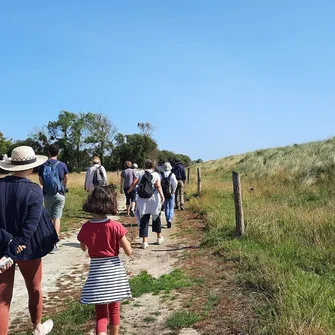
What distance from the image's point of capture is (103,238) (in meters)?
3.43

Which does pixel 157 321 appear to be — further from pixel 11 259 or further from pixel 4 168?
pixel 4 168

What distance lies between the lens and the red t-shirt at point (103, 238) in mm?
3420

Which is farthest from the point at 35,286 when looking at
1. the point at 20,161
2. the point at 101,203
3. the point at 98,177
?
the point at 98,177

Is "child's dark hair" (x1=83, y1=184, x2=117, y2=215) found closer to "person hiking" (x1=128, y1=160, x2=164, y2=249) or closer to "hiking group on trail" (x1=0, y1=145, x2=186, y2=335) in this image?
"hiking group on trail" (x1=0, y1=145, x2=186, y2=335)

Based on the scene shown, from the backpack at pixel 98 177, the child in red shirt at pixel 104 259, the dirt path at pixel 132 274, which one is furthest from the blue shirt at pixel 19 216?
the backpack at pixel 98 177

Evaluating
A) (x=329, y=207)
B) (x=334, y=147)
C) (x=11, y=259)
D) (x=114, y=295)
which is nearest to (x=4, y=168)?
(x=11, y=259)

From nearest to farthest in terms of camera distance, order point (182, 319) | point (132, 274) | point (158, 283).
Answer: point (182, 319) → point (158, 283) → point (132, 274)

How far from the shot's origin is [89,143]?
65.8 metres

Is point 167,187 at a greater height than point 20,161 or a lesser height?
lesser

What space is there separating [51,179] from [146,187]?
1.94m

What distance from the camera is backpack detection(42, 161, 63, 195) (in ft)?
22.3

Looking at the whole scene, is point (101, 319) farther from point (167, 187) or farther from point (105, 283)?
point (167, 187)

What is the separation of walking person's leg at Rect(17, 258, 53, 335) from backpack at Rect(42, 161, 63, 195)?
3380 mm

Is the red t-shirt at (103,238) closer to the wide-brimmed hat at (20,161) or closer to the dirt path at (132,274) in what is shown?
the wide-brimmed hat at (20,161)
